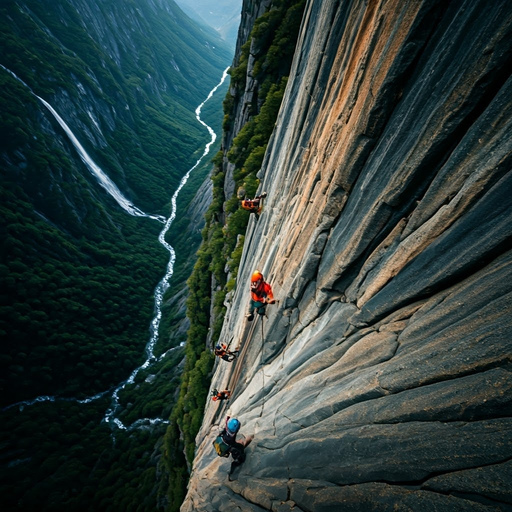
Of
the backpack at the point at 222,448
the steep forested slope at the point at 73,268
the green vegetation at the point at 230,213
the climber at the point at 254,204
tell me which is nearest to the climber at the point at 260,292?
the backpack at the point at 222,448

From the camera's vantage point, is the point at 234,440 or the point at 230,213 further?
the point at 230,213

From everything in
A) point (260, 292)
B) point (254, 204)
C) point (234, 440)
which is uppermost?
point (254, 204)

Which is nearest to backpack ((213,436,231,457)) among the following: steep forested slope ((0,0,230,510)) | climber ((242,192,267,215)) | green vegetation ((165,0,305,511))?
climber ((242,192,267,215))

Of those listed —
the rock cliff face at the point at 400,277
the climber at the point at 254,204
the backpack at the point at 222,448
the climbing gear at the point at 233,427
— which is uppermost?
the climber at the point at 254,204

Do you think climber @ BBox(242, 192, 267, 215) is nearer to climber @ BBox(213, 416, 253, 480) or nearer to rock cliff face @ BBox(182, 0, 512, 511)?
rock cliff face @ BBox(182, 0, 512, 511)

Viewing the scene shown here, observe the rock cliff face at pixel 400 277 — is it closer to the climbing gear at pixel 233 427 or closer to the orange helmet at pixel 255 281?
the climbing gear at pixel 233 427

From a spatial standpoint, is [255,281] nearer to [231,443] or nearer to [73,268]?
[231,443]

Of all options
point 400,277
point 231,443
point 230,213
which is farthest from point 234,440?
point 230,213
